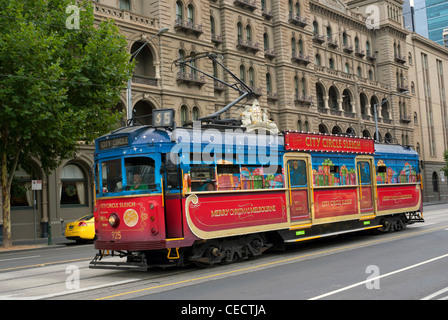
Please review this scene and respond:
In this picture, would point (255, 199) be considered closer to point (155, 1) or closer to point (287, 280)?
point (287, 280)

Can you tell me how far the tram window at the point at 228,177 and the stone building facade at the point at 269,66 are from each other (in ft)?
23.7

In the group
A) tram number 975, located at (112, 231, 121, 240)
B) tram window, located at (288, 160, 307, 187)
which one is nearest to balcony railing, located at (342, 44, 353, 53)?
tram window, located at (288, 160, 307, 187)

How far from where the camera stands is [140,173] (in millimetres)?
12016

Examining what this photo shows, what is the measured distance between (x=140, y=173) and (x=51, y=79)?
11.8 meters

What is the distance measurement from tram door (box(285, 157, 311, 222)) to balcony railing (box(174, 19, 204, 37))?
A: 23.6 meters

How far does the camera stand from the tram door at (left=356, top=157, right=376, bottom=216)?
715 inches

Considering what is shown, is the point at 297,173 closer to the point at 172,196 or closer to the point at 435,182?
the point at 172,196

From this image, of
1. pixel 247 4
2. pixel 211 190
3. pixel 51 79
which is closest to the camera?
pixel 211 190

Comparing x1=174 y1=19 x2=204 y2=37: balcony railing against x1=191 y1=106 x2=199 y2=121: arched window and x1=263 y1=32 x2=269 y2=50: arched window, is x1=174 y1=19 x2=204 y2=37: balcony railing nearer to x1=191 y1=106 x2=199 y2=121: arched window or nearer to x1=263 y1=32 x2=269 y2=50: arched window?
x1=191 y1=106 x2=199 y2=121: arched window

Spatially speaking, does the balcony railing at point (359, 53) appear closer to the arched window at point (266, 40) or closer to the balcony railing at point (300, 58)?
the balcony railing at point (300, 58)

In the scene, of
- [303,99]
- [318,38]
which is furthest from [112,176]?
[318,38]

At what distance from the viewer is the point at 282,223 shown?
14586mm

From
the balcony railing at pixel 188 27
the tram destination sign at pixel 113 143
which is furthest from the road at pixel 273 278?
the balcony railing at pixel 188 27

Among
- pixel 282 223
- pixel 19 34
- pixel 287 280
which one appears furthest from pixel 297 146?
pixel 19 34
